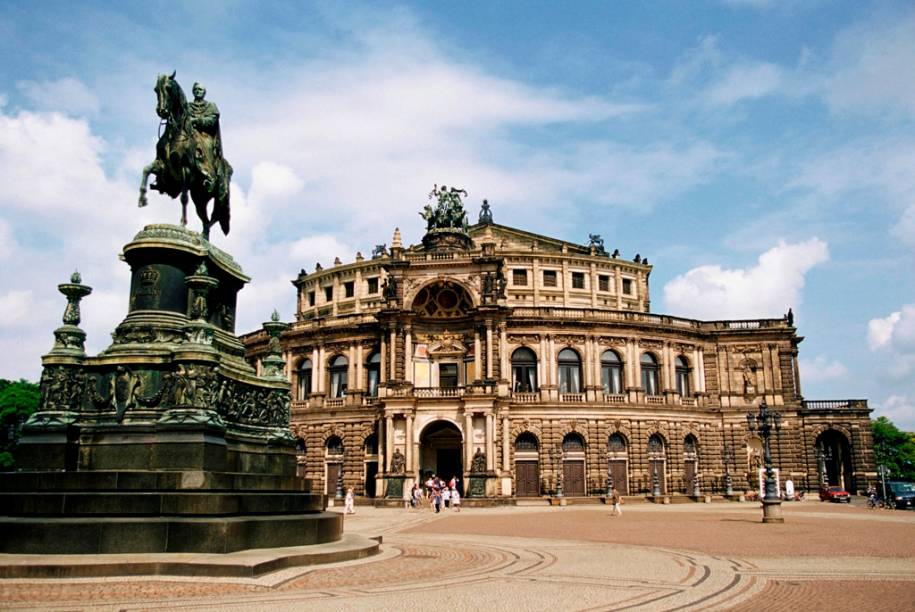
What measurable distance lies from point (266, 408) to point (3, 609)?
25.4 feet

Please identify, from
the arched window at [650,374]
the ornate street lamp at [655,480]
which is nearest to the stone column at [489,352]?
the arched window at [650,374]

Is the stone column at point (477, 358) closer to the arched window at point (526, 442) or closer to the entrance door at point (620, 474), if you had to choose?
the arched window at point (526, 442)

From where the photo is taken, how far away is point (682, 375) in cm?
5794

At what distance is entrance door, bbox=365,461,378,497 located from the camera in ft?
172

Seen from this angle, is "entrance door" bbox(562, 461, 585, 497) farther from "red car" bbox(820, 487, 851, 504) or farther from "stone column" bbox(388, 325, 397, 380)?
"red car" bbox(820, 487, 851, 504)

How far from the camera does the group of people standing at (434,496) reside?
1641 inches

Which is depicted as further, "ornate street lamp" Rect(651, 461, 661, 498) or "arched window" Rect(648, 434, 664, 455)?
"arched window" Rect(648, 434, 664, 455)

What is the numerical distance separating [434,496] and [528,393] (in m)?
13.8

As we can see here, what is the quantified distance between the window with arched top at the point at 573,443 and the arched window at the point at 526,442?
2.08 metres

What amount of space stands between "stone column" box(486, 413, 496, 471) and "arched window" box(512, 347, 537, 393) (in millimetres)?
5969

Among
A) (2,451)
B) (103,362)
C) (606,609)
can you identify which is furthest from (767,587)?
(2,451)

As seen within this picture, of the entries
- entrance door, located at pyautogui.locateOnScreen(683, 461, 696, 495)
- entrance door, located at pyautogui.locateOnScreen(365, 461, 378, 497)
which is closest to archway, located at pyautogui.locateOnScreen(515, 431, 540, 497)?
entrance door, located at pyautogui.locateOnScreen(365, 461, 378, 497)

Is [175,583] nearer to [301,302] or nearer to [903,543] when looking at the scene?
[903,543]

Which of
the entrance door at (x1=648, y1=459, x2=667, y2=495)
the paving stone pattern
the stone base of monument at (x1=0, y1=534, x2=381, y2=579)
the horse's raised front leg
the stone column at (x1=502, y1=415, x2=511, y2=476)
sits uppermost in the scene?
the horse's raised front leg
